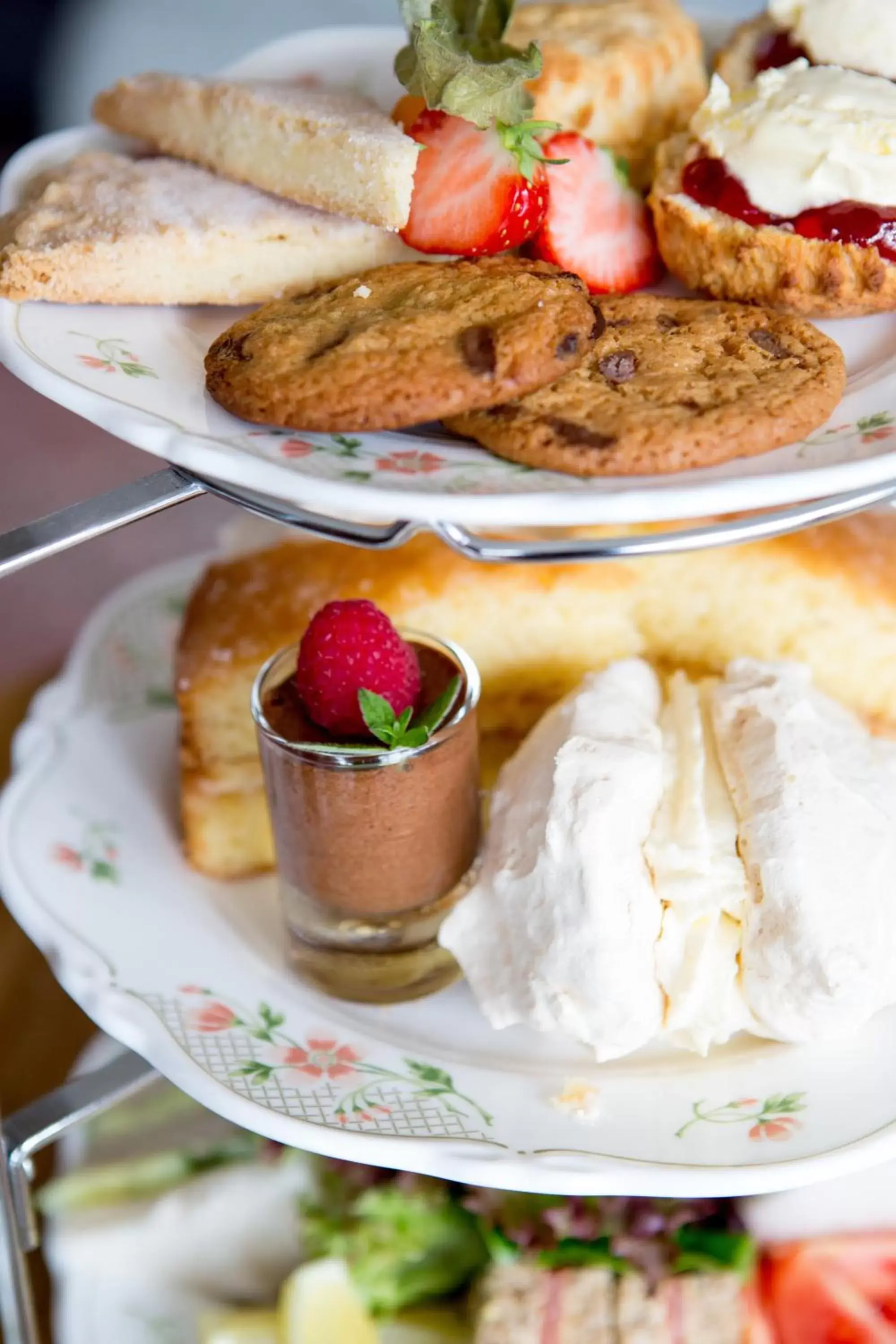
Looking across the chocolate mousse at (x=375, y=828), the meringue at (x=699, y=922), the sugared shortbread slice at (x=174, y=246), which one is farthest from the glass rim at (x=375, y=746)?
the sugared shortbread slice at (x=174, y=246)

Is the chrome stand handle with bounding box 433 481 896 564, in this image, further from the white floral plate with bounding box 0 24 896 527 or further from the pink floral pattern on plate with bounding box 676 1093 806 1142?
the pink floral pattern on plate with bounding box 676 1093 806 1142

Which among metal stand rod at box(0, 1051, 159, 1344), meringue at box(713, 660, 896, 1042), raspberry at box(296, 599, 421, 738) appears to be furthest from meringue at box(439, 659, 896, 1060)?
metal stand rod at box(0, 1051, 159, 1344)

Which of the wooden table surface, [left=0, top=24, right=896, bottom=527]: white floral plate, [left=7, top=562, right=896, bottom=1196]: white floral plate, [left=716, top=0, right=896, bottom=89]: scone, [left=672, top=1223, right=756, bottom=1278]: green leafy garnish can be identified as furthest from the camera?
the wooden table surface

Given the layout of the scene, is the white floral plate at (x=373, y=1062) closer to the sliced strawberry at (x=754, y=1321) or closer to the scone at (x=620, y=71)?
the sliced strawberry at (x=754, y=1321)

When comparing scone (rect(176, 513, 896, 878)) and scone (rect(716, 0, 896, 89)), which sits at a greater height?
scone (rect(716, 0, 896, 89))

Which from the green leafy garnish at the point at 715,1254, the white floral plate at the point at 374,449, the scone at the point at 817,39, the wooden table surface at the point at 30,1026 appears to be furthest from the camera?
the wooden table surface at the point at 30,1026
